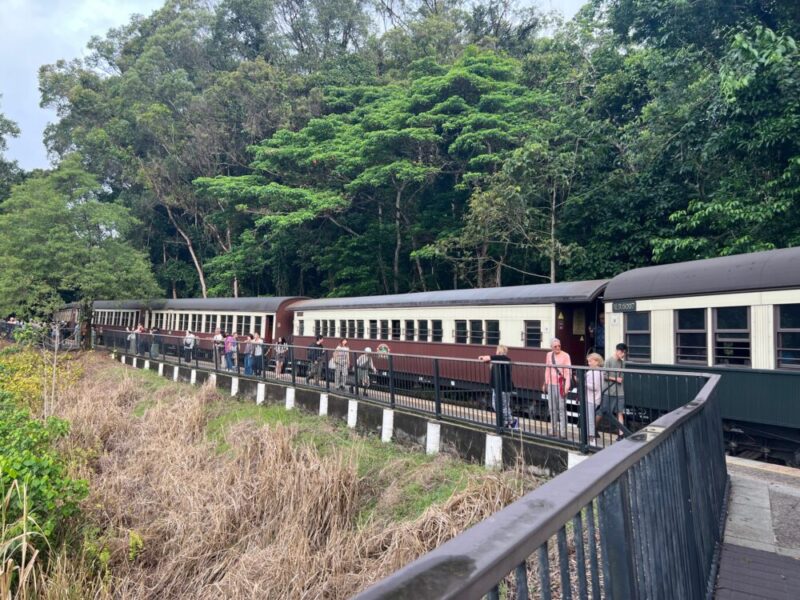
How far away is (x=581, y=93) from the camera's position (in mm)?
23844

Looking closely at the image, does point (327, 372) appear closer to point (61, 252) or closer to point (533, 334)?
point (533, 334)

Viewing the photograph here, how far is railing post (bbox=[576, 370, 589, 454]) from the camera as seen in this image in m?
6.68

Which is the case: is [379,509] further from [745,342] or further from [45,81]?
[45,81]

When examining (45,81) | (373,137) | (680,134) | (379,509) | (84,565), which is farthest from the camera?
(45,81)

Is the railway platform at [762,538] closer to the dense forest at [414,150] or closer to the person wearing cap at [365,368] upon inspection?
the person wearing cap at [365,368]

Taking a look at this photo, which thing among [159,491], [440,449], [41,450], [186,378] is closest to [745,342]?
[440,449]

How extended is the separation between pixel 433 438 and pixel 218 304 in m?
19.4

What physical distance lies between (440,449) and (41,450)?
21.2 feet

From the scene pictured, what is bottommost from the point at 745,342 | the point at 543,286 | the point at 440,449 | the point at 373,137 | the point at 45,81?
the point at 440,449

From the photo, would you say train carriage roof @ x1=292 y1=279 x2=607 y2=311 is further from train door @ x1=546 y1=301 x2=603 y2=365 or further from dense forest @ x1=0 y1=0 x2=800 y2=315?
dense forest @ x1=0 y1=0 x2=800 y2=315

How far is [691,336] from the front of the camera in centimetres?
985

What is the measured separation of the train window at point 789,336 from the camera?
823cm

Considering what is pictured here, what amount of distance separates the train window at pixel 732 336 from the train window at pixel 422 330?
336 inches

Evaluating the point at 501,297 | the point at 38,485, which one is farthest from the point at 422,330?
the point at 38,485
